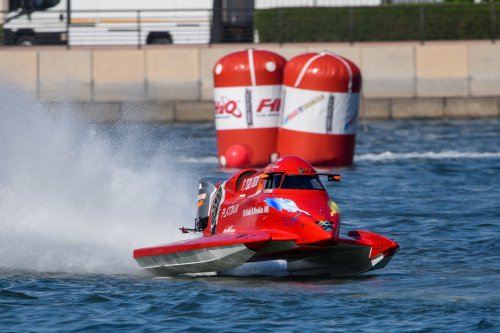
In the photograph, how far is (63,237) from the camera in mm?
16062

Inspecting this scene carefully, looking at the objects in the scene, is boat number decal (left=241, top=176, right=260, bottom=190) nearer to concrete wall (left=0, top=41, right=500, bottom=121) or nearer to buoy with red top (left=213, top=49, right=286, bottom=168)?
buoy with red top (left=213, top=49, right=286, bottom=168)

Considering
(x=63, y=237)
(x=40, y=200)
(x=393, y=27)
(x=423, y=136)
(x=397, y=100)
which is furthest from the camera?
(x=393, y=27)

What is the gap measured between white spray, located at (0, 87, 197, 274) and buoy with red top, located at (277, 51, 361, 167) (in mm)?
3836

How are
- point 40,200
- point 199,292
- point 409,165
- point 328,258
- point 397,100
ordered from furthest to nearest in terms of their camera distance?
point 397,100 < point 409,165 < point 40,200 < point 328,258 < point 199,292

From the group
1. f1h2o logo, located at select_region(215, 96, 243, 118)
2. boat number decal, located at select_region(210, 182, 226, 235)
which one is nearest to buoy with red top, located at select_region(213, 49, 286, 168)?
f1h2o logo, located at select_region(215, 96, 243, 118)

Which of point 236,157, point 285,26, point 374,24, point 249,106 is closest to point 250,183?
point 236,157

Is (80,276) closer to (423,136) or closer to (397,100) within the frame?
(423,136)

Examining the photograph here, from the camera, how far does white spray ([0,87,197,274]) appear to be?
1520 cm

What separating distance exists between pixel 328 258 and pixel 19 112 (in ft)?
25.1

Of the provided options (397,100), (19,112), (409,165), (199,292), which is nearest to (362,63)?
(397,100)

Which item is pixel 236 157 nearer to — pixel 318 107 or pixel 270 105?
pixel 270 105

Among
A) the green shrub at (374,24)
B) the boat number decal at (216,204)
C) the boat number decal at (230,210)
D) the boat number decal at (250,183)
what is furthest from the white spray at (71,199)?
the green shrub at (374,24)

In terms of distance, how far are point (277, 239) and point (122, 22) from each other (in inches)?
1008

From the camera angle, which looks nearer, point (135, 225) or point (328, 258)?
point (328, 258)
